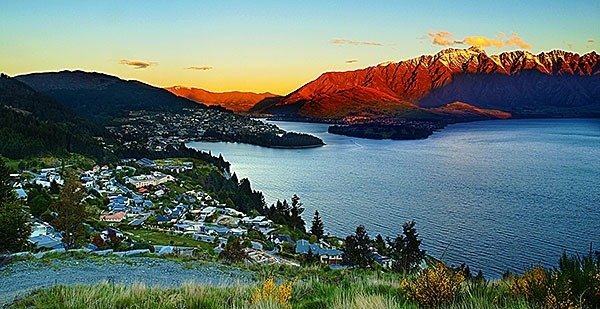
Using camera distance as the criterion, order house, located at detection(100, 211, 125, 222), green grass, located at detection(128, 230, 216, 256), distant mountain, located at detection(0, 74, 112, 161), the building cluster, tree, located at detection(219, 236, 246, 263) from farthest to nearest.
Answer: the building cluster → distant mountain, located at detection(0, 74, 112, 161) → house, located at detection(100, 211, 125, 222) → green grass, located at detection(128, 230, 216, 256) → tree, located at detection(219, 236, 246, 263)

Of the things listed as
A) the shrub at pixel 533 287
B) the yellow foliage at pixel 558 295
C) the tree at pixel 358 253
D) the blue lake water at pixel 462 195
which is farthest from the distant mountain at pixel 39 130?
the yellow foliage at pixel 558 295

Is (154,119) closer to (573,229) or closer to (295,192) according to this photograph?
(295,192)

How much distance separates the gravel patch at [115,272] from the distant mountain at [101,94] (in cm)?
8648

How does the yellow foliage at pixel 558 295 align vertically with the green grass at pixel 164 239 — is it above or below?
above

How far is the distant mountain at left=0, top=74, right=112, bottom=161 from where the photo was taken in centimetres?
3578

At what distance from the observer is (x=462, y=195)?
3219 cm

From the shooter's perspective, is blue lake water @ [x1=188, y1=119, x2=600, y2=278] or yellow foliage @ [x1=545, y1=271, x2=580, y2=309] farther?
blue lake water @ [x1=188, y1=119, x2=600, y2=278]

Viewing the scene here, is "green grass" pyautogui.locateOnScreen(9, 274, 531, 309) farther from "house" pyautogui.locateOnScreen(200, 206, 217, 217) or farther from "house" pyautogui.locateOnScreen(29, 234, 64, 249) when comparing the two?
"house" pyautogui.locateOnScreen(200, 206, 217, 217)

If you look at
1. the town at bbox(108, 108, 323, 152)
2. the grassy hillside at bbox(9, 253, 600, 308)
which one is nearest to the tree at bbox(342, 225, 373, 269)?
the grassy hillside at bbox(9, 253, 600, 308)

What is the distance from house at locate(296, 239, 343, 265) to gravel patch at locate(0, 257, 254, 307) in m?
10.7

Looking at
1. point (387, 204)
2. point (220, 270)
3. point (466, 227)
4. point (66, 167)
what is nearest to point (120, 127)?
point (66, 167)

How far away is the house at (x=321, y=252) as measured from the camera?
17275mm

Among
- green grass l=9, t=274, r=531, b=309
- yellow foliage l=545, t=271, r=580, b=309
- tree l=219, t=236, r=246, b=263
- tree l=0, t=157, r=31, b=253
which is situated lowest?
tree l=219, t=236, r=246, b=263

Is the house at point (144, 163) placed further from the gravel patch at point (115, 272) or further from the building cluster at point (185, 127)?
the gravel patch at point (115, 272)
